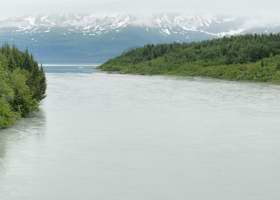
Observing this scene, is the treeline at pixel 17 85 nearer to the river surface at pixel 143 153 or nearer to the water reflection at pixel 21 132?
the water reflection at pixel 21 132

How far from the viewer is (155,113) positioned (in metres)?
54.7

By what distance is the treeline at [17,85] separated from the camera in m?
44.8

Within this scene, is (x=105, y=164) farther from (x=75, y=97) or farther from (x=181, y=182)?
(x=75, y=97)

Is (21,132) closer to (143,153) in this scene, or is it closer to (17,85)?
(17,85)

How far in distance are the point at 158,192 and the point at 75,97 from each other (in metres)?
45.2

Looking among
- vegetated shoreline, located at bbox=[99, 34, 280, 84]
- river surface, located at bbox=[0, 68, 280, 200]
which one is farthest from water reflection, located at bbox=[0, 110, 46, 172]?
vegetated shoreline, located at bbox=[99, 34, 280, 84]

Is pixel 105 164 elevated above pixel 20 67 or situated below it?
below

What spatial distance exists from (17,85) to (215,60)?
98.7 m

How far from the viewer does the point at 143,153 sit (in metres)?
34.4

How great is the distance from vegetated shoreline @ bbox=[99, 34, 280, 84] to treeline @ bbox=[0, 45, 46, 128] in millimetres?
58468

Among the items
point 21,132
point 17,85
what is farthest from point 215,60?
point 21,132

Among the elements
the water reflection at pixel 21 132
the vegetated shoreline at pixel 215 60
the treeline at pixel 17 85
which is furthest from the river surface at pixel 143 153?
the vegetated shoreline at pixel 215 60

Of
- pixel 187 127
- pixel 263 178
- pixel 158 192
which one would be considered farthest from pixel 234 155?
pixel 187 127

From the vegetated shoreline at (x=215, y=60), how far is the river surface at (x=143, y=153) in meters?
58.0
